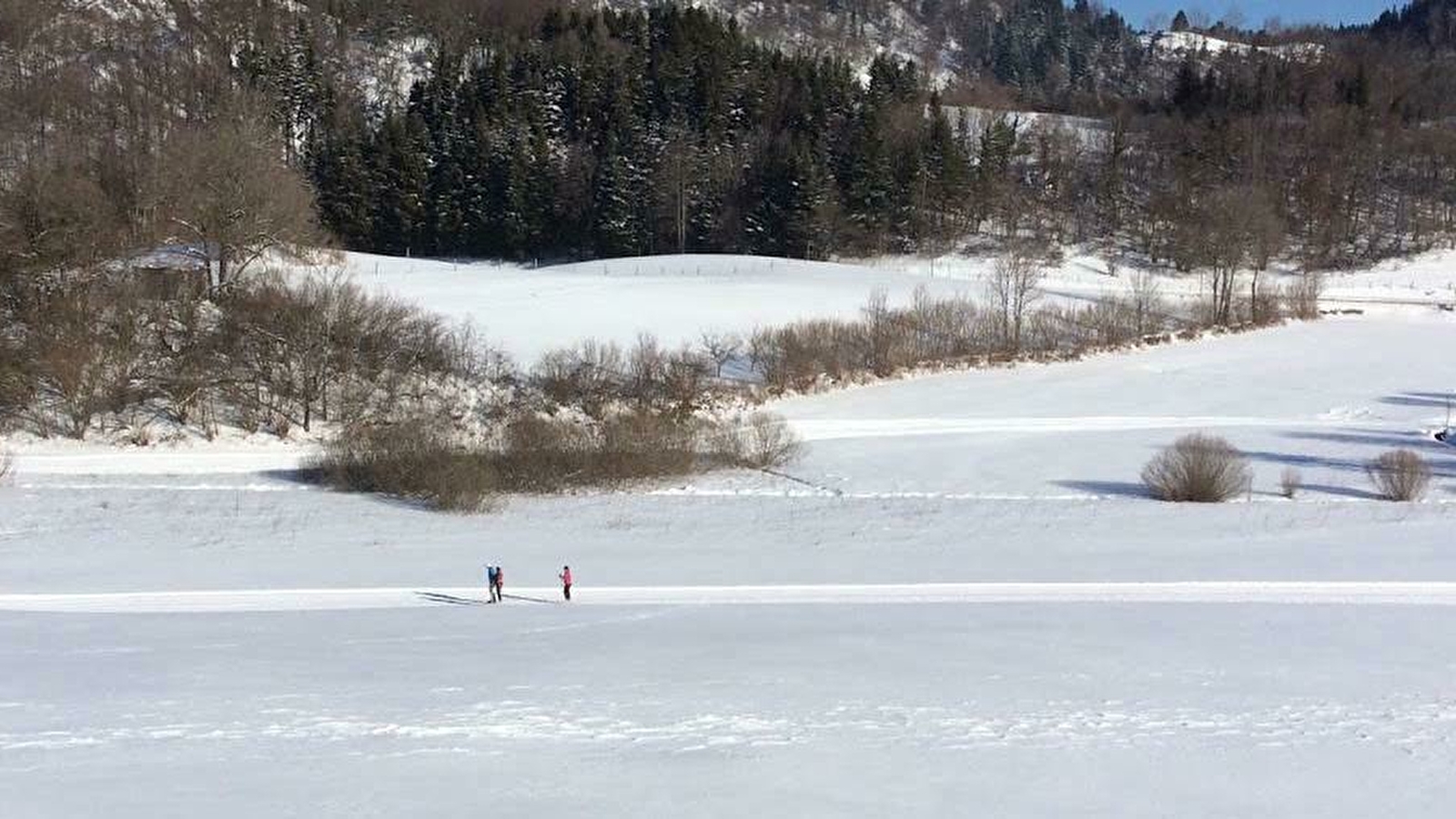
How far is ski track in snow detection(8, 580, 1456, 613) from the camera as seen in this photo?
17.5 metres

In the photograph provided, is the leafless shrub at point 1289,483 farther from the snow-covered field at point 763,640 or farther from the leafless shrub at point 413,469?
the leafless shrub at point 413,469

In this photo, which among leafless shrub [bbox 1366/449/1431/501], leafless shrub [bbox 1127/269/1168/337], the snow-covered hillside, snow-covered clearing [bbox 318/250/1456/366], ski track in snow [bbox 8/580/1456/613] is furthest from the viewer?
the snow-covered hillside

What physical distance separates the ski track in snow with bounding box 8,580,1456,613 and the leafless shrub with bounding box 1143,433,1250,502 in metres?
7.33

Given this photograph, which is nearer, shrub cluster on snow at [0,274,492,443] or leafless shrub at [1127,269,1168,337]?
shrub cluster on snow at [0,274,492,443]

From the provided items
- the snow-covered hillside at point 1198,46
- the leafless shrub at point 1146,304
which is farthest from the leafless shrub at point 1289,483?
the snow-covered hillside at point 1198,46

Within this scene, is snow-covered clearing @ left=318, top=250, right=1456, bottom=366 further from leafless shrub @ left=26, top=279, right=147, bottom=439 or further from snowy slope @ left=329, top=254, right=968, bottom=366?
leafless shrub @ left=26, top=279, right=147, bottom=439

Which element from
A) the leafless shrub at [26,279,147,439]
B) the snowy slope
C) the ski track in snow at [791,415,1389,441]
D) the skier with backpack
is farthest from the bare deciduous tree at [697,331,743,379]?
the skier with backpack

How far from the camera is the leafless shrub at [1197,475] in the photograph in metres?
25.6

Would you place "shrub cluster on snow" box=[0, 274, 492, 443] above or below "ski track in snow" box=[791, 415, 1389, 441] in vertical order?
above

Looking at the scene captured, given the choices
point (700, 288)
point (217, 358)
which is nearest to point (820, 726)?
point (217, 358)

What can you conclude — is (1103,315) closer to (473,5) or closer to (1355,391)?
(1355,391)

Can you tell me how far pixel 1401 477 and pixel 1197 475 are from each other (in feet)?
17.1

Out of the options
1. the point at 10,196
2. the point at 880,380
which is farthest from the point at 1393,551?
the point at 10,196

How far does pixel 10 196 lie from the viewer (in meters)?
37.2
